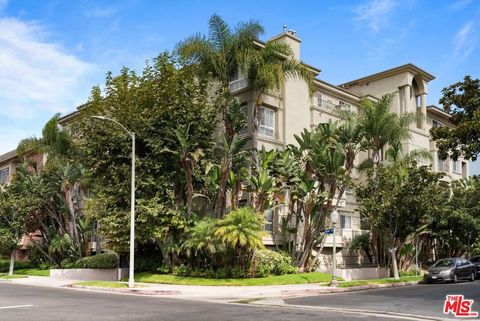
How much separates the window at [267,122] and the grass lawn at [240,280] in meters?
9.38

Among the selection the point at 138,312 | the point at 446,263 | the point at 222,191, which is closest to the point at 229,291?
the point at 222,191

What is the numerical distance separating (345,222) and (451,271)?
9126mm

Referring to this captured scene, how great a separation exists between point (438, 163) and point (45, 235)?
1378 inches

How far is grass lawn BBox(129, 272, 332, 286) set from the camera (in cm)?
2528

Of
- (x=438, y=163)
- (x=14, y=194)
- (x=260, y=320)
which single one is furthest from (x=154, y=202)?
(x=438, y=163)

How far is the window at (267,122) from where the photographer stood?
107 ft

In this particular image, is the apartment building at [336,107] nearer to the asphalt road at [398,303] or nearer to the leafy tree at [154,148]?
the leafy tree at [154,148]

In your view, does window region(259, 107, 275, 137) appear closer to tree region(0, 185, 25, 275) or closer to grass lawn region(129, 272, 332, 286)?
grass lawn region(129, 272, 332, 286)

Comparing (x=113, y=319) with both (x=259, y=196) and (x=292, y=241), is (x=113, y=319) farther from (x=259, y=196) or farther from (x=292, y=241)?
(x=292, y=241)

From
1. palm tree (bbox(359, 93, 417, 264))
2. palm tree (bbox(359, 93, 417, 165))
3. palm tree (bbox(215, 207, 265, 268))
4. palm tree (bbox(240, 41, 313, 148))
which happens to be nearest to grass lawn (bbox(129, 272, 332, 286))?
palm tree (bbox(215, 207, 265, 268))

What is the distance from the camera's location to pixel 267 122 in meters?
33.2

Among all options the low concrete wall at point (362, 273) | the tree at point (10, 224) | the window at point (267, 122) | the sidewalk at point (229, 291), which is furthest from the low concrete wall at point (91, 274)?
the low concrete wall at point (362, 273)

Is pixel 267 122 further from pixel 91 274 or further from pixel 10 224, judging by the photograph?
pixel 10 224

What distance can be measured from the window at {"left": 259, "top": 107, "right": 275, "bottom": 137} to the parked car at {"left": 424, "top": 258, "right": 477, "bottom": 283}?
12.6 metres
